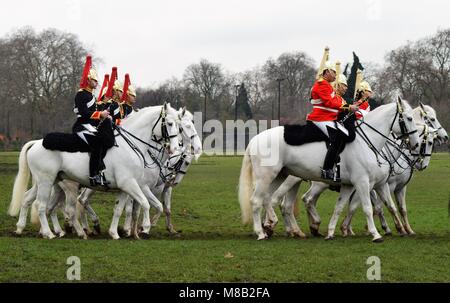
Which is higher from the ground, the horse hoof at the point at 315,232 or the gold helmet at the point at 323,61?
the gold helmet at the point at 323,61

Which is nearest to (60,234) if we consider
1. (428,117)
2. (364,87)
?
(364,87)

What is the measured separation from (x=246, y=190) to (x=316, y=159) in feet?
5.51

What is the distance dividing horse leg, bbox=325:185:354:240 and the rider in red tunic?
66cm

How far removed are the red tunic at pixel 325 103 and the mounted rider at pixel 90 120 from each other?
4.13m

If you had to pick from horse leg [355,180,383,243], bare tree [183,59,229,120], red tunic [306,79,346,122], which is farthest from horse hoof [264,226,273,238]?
bare tree [183,59,229,120]

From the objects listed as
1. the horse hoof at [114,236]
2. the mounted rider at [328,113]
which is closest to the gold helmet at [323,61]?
the mounted rider at [328,113]

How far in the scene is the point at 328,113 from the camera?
13055mm

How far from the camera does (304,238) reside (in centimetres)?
1339

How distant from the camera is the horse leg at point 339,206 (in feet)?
42.7

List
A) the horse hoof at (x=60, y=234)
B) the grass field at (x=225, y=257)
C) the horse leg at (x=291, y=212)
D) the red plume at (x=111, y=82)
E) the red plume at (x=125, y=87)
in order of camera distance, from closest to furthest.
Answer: the grass field at (x=225, y=257) < the horse hoof at (x=60, y=234) < the horse leg at (x=291, y=212) < the red plume at (x=111, y=82) < the red plume at (x=125, y=87)

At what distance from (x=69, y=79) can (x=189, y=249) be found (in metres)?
62.3

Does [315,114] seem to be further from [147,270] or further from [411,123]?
[147,270]

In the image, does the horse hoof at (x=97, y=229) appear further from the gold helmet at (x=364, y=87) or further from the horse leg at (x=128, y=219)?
the gold helmet at (x=364, y=87)

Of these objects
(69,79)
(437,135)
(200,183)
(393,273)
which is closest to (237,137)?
(69,79)
